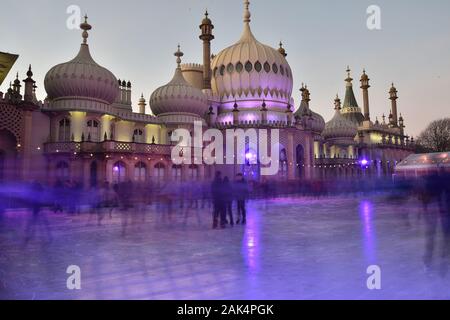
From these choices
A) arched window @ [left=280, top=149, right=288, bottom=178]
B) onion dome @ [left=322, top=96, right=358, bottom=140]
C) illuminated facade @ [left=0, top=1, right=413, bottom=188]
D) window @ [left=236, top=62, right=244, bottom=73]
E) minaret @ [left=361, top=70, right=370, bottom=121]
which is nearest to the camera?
illuminated facade @ [left=0, top=1, right=413, bottom=188]

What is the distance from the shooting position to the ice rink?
17.4ft

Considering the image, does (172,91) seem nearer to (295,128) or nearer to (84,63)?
(84,63)

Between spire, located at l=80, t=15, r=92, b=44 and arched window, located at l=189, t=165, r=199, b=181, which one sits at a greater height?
spire, located at l=80, t=15, r=92, b=44

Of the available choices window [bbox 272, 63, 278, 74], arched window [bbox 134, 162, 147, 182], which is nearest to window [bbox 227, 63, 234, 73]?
window [bbox 272, 63, 278, 74]

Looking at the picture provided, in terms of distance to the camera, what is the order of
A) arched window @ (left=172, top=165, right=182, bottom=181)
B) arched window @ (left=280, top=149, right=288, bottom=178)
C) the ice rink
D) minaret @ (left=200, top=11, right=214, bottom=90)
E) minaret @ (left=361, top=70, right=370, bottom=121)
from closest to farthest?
the ice rink → arched window @ (left=172, top=165, right=182, bottom=181) → arched window @ (left=280, top=149, right=288, bottom=178) → minaret @ (left=200, top=11, right=214, bottom=90) → minaret @ (left=361, top=70, right=370, bottom=121)

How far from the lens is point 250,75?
43625 mm

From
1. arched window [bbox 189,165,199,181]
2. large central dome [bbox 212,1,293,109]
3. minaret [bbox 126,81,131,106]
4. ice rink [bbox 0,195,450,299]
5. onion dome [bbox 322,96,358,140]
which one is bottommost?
ice rink [bbox 0,195,450,299]

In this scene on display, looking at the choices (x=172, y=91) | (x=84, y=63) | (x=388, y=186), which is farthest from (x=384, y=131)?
(x=84, y=63)

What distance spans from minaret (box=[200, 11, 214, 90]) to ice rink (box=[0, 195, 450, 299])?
115ft

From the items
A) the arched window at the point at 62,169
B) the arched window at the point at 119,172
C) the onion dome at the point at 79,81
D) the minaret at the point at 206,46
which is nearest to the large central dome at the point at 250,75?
the minaret at the point at 206,46

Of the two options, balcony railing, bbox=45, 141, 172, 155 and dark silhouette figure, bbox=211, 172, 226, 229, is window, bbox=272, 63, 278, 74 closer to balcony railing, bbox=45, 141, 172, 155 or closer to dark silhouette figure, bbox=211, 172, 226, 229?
balcony railing, bbox=45, 141, 172, 155

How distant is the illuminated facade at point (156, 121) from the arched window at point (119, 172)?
0.27ft

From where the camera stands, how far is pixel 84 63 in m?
30.7

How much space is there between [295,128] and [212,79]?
1265 cm
